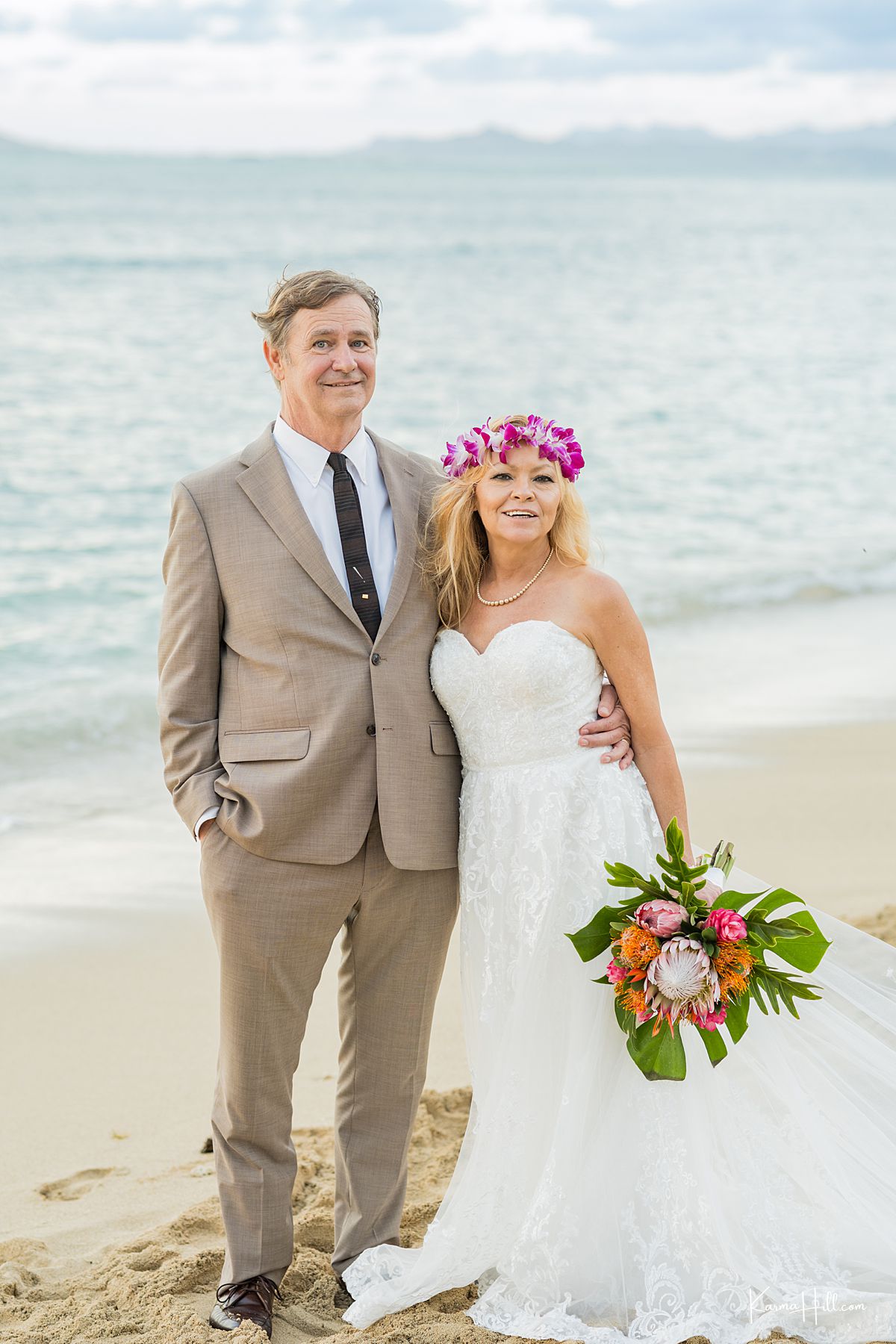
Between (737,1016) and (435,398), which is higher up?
(435,398)

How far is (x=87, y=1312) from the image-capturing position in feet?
10.7

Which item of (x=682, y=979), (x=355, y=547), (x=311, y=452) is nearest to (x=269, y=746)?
(x=355, y=547)

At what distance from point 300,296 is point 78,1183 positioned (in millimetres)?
2714

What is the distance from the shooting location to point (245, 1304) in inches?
129

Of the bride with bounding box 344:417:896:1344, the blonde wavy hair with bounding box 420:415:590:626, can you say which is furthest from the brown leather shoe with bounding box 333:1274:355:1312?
the blonde wavy hair with bounding box 420:415:590:626

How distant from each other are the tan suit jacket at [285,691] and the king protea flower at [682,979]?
1.96ft

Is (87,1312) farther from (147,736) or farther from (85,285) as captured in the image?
(85,285)

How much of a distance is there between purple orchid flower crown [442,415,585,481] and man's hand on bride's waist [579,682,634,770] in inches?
23.6

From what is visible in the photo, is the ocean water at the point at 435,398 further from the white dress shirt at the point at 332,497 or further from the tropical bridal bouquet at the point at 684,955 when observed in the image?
the tropical bridal bouquet at the point at 684,955

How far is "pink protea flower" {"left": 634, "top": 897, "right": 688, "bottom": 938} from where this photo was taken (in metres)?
3.10

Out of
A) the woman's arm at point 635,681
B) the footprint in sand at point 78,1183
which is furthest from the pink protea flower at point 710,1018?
the footprint in sand at point 78,1183

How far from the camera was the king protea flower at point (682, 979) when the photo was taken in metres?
3.07

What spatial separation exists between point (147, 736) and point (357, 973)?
5.19m

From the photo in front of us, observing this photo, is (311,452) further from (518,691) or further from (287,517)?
(518,691)
